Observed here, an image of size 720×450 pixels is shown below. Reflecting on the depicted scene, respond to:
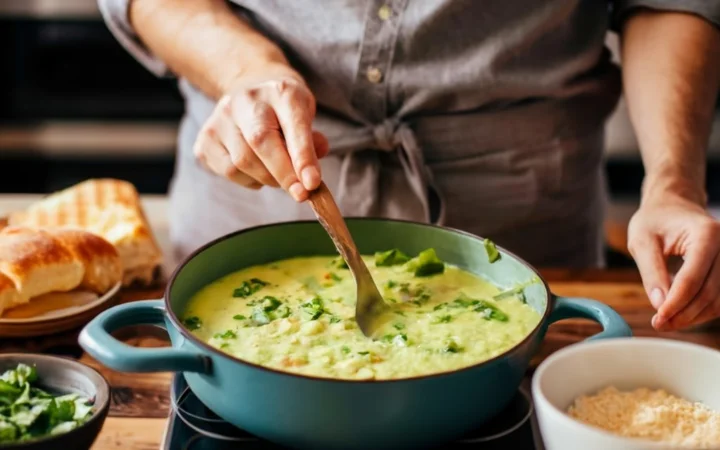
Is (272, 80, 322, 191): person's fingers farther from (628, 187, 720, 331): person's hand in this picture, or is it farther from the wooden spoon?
(628, 187, 720, 331): person's hand

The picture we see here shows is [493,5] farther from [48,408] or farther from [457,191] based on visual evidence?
[48,408]

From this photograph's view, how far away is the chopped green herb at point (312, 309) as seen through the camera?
1098 millimetres

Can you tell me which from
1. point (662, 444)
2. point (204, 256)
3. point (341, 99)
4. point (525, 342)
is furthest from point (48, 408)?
point (341, 99)

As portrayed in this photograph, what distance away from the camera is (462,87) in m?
1.52

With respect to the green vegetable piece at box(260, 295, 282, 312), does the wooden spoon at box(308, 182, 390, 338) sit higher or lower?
higher

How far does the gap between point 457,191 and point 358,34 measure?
0.33 m

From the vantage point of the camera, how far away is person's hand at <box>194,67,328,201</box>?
115 centimetres

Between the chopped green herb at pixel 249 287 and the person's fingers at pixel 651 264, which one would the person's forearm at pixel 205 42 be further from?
the person's fingers at pixel 651 264

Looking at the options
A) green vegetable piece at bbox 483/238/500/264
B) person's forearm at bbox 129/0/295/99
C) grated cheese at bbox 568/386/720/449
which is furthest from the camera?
person's forearm at bbox 129/0/295/99

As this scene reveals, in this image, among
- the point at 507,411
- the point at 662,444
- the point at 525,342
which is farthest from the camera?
the point at 507,411

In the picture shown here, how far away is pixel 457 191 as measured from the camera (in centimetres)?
162

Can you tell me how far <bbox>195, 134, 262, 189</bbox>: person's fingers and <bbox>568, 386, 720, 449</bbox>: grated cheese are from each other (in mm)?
589

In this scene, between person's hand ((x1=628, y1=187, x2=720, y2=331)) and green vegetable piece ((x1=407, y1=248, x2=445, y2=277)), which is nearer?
person's hand ((x1=628, y1=187, x2=720, y2=331))

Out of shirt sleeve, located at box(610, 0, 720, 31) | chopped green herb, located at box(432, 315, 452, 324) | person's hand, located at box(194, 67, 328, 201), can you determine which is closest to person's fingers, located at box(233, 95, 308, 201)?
person's hand, located at box(194, 67, 328, 201)
